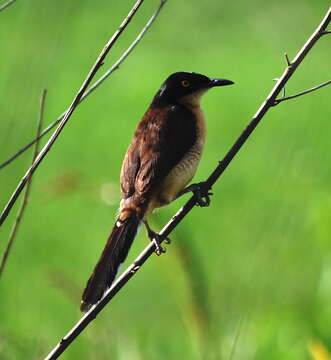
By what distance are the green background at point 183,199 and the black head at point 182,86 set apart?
0.53m

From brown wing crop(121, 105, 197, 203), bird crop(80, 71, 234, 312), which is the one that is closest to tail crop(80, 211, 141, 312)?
bird crop(80, 71, 234, 312)

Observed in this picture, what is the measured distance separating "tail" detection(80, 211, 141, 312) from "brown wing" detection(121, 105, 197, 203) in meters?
0.17

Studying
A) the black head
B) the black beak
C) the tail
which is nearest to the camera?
the tail

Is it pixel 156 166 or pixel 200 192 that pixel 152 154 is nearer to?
pixel 156 166

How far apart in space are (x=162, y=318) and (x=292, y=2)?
4146 mm

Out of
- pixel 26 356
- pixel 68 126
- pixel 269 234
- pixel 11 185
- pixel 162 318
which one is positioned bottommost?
pixel 162 318

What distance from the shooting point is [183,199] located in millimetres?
8680

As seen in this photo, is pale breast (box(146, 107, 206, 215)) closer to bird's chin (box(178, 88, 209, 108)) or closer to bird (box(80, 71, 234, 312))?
bird (box(80, 71, 234, 312))

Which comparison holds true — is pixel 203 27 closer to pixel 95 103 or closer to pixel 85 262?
pixel 95 103

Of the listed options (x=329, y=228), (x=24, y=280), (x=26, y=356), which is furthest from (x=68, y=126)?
(x=26, y=356)

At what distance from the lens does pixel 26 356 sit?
142 inches

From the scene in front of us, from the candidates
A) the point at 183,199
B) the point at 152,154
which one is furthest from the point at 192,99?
the point at 183,199

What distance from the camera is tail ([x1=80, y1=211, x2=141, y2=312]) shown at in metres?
3.05

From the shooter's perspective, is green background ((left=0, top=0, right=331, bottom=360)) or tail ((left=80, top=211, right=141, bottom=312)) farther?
green background ((left=0, top=0, right=331, bottom=360))
